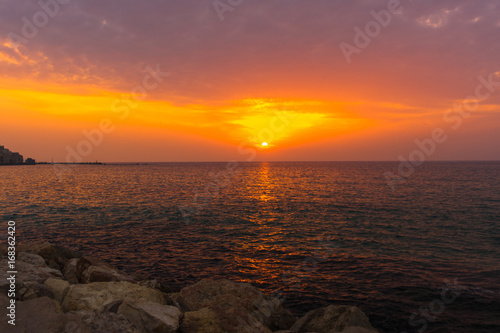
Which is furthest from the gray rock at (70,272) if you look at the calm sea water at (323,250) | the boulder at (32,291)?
the calm sea water at (323,250)

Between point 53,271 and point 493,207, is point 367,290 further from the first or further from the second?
point 493,207

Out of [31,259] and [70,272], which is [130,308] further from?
[31,259]

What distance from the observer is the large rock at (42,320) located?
675 cm

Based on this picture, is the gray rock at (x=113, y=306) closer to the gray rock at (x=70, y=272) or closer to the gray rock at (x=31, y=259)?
the gray rock at (x=70, y=272)

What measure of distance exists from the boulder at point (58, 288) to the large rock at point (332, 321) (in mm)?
7946

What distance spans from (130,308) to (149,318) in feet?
2.12

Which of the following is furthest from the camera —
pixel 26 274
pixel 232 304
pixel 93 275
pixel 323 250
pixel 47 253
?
pixel 323 250

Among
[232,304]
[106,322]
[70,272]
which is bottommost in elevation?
[232,304]

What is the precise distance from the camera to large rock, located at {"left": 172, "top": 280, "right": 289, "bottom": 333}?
9188mm

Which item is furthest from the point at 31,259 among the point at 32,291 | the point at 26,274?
the point at 32,291

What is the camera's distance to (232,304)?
1098 cm

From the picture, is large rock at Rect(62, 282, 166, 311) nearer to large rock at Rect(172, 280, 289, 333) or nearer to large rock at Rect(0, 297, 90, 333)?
large rock at Rect(0, 297, 90, 333)

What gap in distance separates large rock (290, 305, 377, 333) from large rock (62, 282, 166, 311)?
5.29 metres

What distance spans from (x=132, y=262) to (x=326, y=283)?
42.6ft
